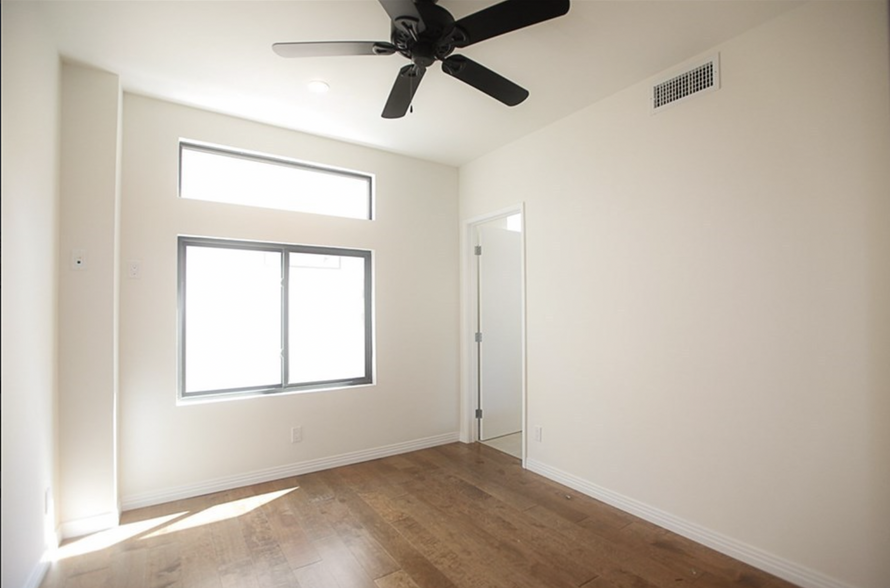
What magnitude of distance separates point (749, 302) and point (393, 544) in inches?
92.8

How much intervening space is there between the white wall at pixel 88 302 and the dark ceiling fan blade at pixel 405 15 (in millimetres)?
2048

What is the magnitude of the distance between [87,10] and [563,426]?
3.81 metres

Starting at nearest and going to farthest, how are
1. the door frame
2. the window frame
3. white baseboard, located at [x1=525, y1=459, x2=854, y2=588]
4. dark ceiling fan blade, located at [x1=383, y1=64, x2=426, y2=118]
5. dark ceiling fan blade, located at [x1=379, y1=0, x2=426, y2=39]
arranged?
dark ceiling fan blade, located at [x1=379, y1=0, x2=426, y2=39], white baseboard, located at [x1=525, y1=459, x2=854, y2=588], dark ceiling fan blade, located at [x1=383, y1=64, x2=426, y2=118], the window frame, the door frame

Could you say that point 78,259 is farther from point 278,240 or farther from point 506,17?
point 506,17

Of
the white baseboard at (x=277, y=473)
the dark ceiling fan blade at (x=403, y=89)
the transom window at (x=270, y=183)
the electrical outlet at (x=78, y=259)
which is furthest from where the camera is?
the transom window at (x=270, y=183)

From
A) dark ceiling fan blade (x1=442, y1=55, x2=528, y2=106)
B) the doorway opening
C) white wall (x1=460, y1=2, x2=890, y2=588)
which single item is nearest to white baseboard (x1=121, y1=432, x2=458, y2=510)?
the doorway opening

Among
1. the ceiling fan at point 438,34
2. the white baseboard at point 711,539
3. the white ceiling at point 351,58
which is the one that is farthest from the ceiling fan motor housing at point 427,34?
the white baseboard at point 711,539

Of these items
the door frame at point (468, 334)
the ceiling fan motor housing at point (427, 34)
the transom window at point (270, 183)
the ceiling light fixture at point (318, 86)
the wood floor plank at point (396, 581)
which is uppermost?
the ceiling light fixture at point (318, 86)

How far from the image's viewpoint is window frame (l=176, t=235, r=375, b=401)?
9.87 ft

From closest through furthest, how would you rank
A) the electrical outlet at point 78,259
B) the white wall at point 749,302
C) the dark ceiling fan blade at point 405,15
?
the dark ceiling fan blade at point 405,15
the white wall at point 749,302
the electrical outlet at point 78,259

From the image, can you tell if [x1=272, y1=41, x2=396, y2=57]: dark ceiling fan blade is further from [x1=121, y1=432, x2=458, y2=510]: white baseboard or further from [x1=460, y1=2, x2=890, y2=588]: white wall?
[x1=121, y1=432, x2=458, y2=510]: white baseboard

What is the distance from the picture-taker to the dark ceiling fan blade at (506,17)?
1625 millimetres

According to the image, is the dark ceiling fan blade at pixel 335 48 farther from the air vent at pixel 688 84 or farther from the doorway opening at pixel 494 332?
the doorway opening at pixel 494 332

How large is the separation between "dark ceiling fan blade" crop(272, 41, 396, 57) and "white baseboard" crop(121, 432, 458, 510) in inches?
114
